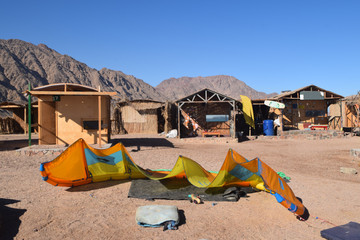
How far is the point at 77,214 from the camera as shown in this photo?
417 cm

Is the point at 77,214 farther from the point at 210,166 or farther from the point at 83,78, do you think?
the point at 83,78

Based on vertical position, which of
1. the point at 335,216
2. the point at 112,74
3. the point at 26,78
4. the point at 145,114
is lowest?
the point at 335,216

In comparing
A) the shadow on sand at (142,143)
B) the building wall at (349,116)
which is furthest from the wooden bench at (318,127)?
the shadow on sand at (142,143)

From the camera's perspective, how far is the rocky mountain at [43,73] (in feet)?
152

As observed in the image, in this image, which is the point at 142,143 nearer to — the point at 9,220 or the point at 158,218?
the point at 9,220

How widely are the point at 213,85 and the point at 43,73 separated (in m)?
86.1

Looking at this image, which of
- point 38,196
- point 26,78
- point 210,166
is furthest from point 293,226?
point 26,78

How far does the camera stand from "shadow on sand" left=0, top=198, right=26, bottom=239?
137 inches

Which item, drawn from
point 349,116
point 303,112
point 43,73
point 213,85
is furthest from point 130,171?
point 213,85

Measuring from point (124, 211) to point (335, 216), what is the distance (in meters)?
3.65

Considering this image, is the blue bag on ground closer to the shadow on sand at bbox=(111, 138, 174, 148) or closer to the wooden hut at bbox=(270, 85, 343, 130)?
the shadow on sand at bbox=(111, 138, 174, 148)

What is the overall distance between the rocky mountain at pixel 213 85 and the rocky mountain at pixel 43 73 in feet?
115

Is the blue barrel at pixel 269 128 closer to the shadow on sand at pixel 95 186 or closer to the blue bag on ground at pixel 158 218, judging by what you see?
the shadow on sand at pixel 95 186

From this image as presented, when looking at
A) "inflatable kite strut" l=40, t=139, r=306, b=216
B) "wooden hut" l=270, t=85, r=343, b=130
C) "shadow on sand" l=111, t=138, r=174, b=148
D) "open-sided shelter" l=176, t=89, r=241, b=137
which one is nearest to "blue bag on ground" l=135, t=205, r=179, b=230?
"inflatable kite strut" l=40, t=139, r=306, b=216
